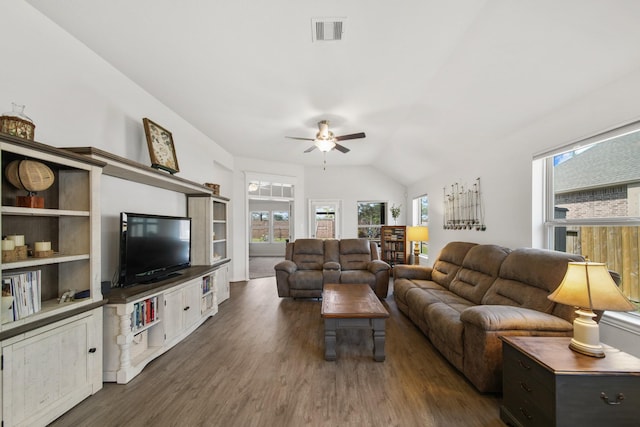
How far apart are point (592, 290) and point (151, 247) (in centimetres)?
362

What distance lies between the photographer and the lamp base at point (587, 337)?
1445 mm

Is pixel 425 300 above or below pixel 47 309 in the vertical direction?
below

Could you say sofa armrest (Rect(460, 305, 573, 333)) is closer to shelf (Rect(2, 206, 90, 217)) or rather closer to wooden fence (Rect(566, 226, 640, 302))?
wooden fence (Rect(566, 226, 640, 302))

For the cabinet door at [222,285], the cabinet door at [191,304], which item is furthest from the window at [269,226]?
the cabinet door at [191,304]

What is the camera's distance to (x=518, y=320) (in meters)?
1.85

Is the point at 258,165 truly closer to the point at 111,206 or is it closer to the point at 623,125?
the point at 111,206

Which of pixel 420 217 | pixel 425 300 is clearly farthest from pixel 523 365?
pixel 420 217

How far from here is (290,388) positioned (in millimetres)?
2057

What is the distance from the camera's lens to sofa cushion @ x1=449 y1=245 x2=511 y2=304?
2.80 m

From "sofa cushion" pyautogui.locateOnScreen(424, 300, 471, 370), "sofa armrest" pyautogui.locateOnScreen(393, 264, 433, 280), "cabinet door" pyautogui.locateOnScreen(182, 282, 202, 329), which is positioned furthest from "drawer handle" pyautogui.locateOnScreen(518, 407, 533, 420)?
"cabinet door" pyautogui.locateOnScreen(182, 282, 202, 329)

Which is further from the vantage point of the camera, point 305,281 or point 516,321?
point 305,281

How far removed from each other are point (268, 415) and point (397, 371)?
1181mm

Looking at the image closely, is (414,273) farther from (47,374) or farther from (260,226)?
(260,226)

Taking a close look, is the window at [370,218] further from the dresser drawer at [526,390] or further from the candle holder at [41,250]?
the candle holder at [41,250]
